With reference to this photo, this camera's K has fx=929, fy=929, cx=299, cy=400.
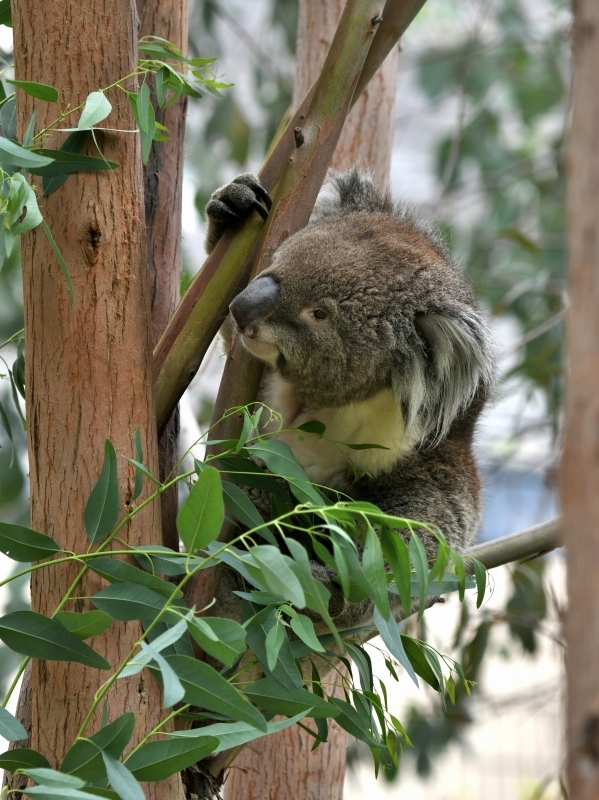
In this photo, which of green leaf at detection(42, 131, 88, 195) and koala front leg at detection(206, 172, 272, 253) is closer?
green leaf at detection(42, 131, 88, 195)

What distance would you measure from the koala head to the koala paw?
0.09 meters

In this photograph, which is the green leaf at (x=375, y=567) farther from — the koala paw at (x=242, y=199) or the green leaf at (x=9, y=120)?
the green leaf at (x=9, y=120)

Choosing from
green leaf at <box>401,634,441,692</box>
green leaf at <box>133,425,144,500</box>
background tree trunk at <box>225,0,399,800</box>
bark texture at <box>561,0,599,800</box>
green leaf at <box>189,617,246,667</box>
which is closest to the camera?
bark texture at <box>561,0,599,800</box>

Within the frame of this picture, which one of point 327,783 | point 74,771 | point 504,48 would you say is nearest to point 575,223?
point 74,771

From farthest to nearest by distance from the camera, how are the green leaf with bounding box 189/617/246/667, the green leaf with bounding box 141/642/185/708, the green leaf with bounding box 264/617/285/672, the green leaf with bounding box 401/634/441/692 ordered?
the green leaf with bounding box 401/634/441/692 < the green leaf with bounding box 264/617/285/672 < the green leaf with bounding box 189/617/246/667 < the green leaf with bounding box 141/642/185/708

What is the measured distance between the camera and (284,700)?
1.24 m

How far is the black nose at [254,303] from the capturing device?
1.58 meters

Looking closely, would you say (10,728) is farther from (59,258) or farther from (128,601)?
(59,258)

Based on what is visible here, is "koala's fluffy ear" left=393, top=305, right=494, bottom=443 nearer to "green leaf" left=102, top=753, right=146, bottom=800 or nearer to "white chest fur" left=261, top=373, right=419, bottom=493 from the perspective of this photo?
"white chest fur" left=261, top=373, right=419, bottom=493

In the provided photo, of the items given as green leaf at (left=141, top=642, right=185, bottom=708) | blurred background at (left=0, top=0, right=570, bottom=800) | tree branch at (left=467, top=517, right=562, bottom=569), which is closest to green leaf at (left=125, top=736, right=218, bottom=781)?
green leaf at (left=141, top=642, right=185, bottom=708)

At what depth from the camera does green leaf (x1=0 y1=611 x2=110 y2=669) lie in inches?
47.1

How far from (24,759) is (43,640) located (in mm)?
156

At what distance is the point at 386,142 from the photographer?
267 centimetres

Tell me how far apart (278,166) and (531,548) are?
3.05ft
